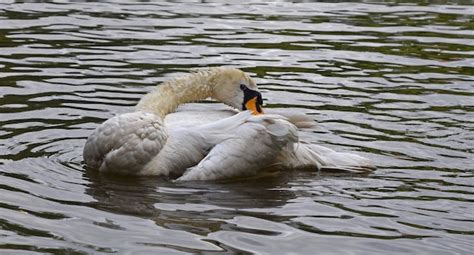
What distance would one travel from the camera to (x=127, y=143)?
8906mm

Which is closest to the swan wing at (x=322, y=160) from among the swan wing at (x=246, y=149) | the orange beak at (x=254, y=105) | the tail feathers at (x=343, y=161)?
the tail feathers at (x=343, y=161)

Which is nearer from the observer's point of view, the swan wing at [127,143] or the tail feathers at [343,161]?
the swan wing at [127,143]

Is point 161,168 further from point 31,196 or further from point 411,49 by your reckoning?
point 411,49

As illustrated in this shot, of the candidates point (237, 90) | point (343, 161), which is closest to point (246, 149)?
point (343, 161)

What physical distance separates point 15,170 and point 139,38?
22.3ft

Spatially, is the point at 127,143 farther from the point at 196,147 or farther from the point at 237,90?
the point at 237,90

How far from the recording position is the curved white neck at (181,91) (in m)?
9.90

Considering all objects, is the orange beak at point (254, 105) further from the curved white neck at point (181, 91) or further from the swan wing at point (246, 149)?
the swan wing at point (246, 149)

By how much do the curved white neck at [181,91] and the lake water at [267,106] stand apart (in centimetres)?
88

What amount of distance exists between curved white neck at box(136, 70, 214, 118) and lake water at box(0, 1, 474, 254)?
879mm

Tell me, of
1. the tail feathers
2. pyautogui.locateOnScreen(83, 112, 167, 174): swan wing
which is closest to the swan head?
the tail feathers

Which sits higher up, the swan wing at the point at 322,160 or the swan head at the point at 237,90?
the swan head at the point at 237,90

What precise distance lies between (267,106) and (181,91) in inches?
70.4

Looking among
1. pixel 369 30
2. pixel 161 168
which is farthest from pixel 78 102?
pixel 369 30
